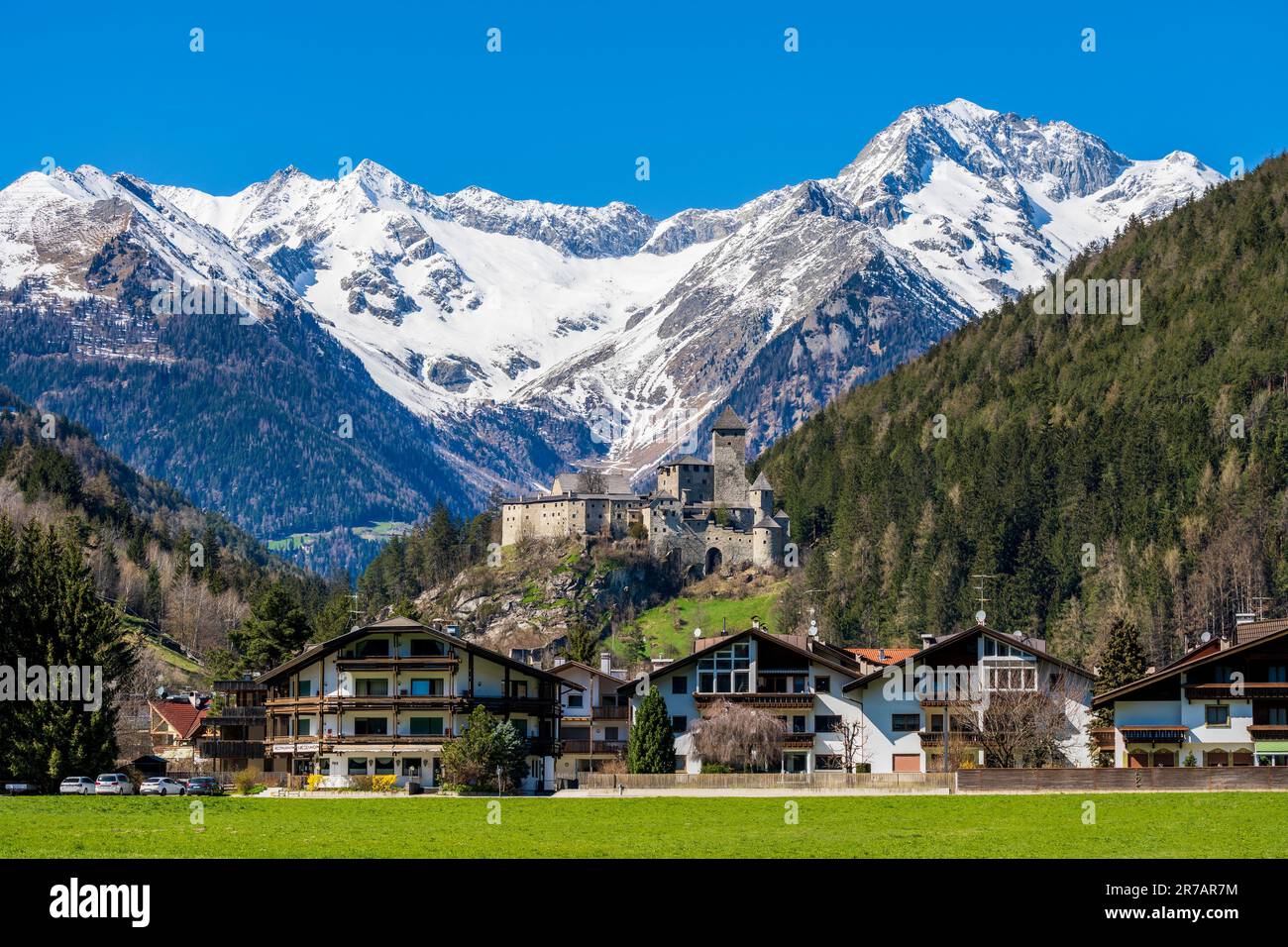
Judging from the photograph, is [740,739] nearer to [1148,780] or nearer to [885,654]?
[885,654]

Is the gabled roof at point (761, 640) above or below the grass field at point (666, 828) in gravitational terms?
above

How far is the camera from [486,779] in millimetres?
90688

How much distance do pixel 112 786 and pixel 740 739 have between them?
3464 cm

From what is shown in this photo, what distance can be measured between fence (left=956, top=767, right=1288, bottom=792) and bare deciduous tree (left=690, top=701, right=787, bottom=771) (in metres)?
24.5

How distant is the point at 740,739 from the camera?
336 feet

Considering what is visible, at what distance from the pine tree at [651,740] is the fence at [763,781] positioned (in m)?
4.34

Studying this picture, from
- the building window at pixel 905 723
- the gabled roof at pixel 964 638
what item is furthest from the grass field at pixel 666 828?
the building window at pixel 905 723

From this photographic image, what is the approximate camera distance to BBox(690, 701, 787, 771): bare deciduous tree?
102250 millimetres

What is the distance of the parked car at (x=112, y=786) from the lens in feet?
263

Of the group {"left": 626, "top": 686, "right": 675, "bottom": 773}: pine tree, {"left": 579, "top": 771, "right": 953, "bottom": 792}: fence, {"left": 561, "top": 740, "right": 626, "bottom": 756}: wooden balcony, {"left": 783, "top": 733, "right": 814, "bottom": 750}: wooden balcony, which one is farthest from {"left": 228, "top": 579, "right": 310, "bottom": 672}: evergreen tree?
{"left": 579, "top": 771, "right": 953, "bottom": 792}: fence

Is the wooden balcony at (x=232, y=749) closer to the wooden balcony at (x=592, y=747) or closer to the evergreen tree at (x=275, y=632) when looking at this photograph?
the wooden balcony at (x=592, y=747)

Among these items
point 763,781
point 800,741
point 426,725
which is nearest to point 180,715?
point 426,725
